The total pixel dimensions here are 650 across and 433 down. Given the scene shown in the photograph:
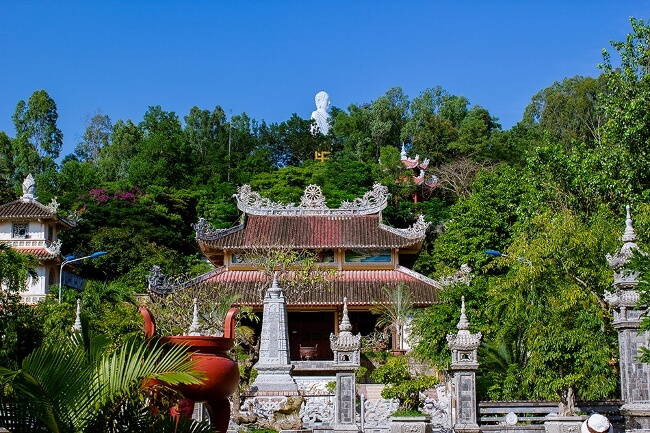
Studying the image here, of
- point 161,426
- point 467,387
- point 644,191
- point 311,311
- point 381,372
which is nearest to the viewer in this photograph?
point 161,426

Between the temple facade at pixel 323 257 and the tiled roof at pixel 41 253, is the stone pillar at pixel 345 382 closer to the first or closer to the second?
the temple facade at pixel 323 257

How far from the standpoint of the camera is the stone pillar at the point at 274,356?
17.3m

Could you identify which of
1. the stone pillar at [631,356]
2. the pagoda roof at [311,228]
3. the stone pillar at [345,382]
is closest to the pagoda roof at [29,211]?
the pagoda roof at [311,228]

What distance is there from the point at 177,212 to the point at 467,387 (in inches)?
1188

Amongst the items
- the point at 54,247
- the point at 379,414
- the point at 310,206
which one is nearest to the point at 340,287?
the point at 310,206

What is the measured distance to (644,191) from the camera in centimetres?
1880

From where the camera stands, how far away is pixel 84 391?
5.05m

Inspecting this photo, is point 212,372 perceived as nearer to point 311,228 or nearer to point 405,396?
point 405,396

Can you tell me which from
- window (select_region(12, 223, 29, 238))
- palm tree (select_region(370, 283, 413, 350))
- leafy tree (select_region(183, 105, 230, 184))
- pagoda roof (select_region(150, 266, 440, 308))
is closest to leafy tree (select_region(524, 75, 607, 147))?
pagoda roof (select_region(150, 266, 440, 308))

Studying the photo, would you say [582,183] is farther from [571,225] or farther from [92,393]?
[92,393]

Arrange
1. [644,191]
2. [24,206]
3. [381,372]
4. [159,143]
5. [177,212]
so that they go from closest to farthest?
[381,372] → [644,191] → [24,206] → [177,212] → [159,143]

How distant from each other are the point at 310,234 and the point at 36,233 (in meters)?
11.3

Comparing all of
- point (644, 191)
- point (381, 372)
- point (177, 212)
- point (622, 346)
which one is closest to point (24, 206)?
point (177, 212)

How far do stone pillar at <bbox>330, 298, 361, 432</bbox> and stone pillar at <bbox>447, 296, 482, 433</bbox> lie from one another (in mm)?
1799
